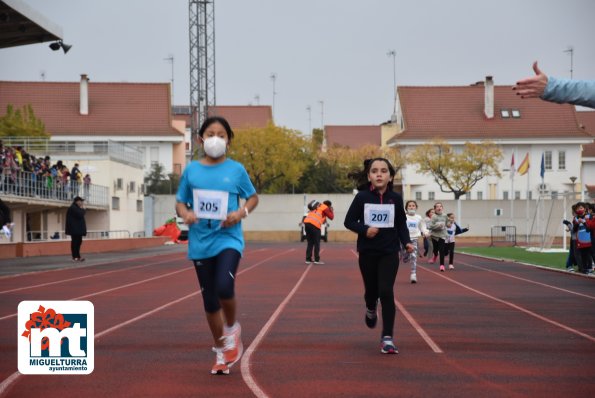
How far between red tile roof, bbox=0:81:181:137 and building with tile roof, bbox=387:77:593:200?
19.8 m

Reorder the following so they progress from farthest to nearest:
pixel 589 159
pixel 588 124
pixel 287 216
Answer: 1. pixel 588 124
2. pixel 589 159
3. pixel 287 216

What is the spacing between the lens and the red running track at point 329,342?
789 cm

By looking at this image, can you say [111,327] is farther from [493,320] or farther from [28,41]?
[28,41]

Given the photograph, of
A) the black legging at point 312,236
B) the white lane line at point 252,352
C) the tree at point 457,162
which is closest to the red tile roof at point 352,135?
the tree at point 457,162

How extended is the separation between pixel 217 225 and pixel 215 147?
0.62 meters

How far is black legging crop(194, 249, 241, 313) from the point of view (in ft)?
26.7

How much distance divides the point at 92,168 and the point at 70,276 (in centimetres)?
3104

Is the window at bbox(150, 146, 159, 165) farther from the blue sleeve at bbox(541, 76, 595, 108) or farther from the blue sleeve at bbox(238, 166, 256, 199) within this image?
the blue sleeve at bbox(541, 76, 595, 108)

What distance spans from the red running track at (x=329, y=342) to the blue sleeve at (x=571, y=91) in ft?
9.19

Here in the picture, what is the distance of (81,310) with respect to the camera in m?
8.49

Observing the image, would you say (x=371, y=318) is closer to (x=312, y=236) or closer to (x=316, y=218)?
(x=316, y=218)

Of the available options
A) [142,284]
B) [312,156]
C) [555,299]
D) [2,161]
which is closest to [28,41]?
[2,161]

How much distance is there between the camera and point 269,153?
81250 mm

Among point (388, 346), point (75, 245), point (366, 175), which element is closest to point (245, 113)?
point (75, 245)
